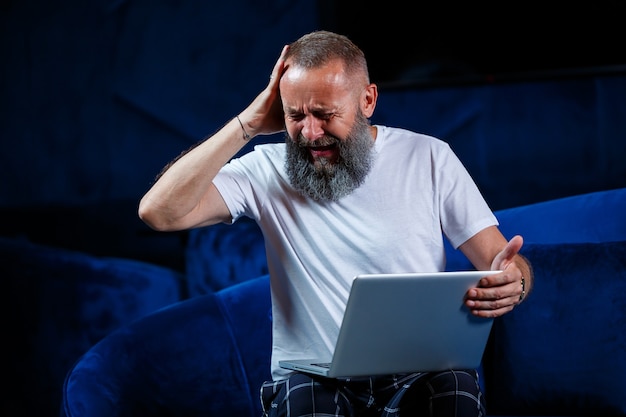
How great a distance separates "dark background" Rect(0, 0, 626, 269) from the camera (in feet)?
9.09

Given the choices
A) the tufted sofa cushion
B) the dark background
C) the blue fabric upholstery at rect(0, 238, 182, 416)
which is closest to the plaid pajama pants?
the tufted sofa cushion

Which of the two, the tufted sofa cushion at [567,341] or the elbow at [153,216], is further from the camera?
the tufted sofa cushion at [567,341]

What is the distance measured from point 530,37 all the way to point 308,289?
1336 mm

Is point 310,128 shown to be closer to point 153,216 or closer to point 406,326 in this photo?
point 153,216

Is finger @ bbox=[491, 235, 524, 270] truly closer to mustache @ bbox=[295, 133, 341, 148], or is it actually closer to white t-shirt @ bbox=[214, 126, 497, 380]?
white t-shirt @ bbox=[214, 126, 497, 380]

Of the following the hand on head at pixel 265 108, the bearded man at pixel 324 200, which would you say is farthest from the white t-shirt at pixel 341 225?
the hand on head at pixel 265 108

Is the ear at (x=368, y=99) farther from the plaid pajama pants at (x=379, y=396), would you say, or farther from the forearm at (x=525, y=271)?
the plaid pajama pants at (x=379, y=396)

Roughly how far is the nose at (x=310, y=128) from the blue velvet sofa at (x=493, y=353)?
653 mm

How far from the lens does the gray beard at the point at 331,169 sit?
1765mm

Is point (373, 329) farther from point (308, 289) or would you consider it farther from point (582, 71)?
point (582, 71)

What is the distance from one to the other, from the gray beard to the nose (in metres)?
0.01

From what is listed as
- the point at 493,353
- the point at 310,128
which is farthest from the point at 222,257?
the point at 310,128

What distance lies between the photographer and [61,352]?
106 inches

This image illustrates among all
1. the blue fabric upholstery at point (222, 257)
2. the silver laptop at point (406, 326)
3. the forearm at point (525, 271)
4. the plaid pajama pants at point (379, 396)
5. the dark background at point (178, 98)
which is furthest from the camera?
the dark background at point (178, 98)
